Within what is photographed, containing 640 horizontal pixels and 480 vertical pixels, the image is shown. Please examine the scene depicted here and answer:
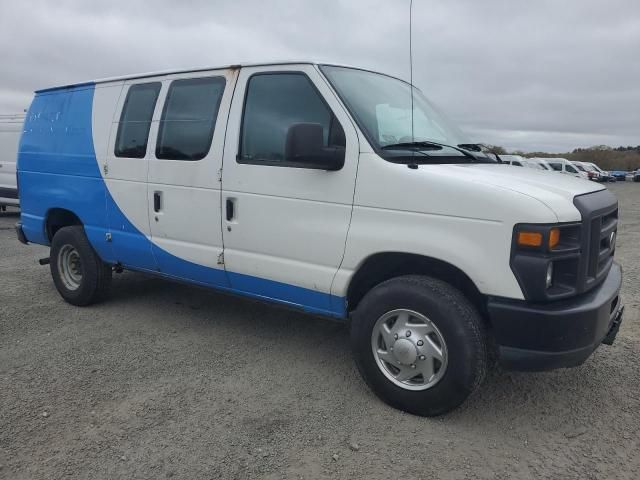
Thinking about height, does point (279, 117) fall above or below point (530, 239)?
above

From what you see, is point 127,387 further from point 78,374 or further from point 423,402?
point 423,402

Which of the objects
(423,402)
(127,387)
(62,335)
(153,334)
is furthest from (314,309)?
(62,335)

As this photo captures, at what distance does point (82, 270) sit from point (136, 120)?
1.65 metres

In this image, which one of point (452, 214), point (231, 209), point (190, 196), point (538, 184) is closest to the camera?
point (452, 214)

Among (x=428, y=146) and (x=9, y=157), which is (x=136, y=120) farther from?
(x=9, y=157)

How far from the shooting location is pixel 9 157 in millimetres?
11852

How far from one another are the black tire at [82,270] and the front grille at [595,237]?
4.29 meters

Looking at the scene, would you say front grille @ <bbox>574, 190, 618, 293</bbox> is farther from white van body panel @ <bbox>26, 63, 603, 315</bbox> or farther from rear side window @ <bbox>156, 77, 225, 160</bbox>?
rear side window @ <bbox>156, 77, 225, 160</bbox>

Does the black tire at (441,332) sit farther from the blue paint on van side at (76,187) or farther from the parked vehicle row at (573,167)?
the parked vehicle row at (573,167)

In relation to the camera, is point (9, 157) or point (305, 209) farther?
point (9, 157)

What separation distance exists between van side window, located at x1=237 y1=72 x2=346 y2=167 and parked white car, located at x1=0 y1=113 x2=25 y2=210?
984 cm

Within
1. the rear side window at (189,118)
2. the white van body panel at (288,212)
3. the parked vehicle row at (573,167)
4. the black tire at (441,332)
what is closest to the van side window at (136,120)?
the rear side window at (189,118)

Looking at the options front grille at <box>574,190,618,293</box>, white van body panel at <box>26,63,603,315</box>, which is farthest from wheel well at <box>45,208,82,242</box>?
front grille at <box>574,190,618,293</box>

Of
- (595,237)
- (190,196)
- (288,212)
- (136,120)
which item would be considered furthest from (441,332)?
(136,120)
